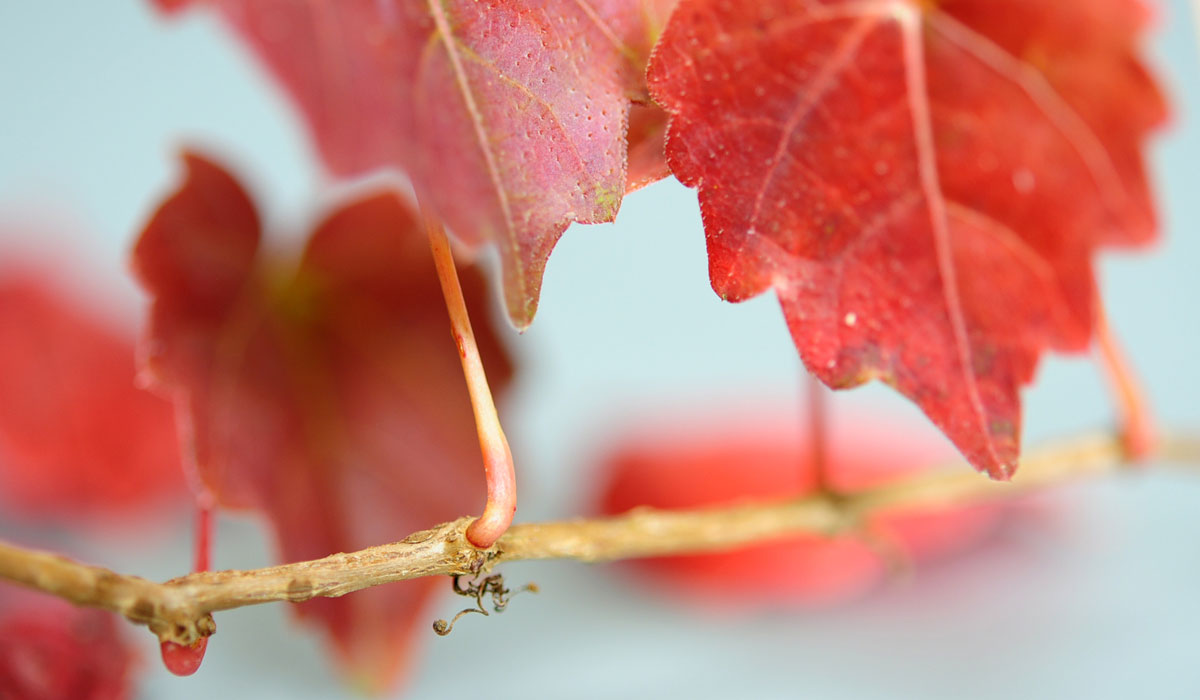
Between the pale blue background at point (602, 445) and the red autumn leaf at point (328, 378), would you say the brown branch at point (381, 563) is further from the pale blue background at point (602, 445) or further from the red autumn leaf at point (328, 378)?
the pale blue background at point (602, 445)

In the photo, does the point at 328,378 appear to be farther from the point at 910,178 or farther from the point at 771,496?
the point at 771,496

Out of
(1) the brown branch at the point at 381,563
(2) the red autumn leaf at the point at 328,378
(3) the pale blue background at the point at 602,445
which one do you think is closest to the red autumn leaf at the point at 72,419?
(3) the pale blue background at the point at 602,445

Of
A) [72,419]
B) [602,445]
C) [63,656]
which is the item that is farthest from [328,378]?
[602,445]

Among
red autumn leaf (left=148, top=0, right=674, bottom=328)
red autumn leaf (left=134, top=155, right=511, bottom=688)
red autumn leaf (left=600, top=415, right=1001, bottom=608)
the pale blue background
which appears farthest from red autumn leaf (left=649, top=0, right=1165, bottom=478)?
red autumn leaf (left=600, top=415, right=1001, bottom=608)

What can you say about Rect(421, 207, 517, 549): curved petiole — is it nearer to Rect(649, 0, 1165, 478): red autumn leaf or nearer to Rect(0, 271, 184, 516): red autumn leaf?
Rect(649, 0, 1165, 478): red autumn leaf

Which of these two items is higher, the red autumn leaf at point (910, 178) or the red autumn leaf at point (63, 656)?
the red autumn leaf at point (910, 178)

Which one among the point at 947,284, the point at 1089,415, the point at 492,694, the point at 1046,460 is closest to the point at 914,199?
the point at 947,284
